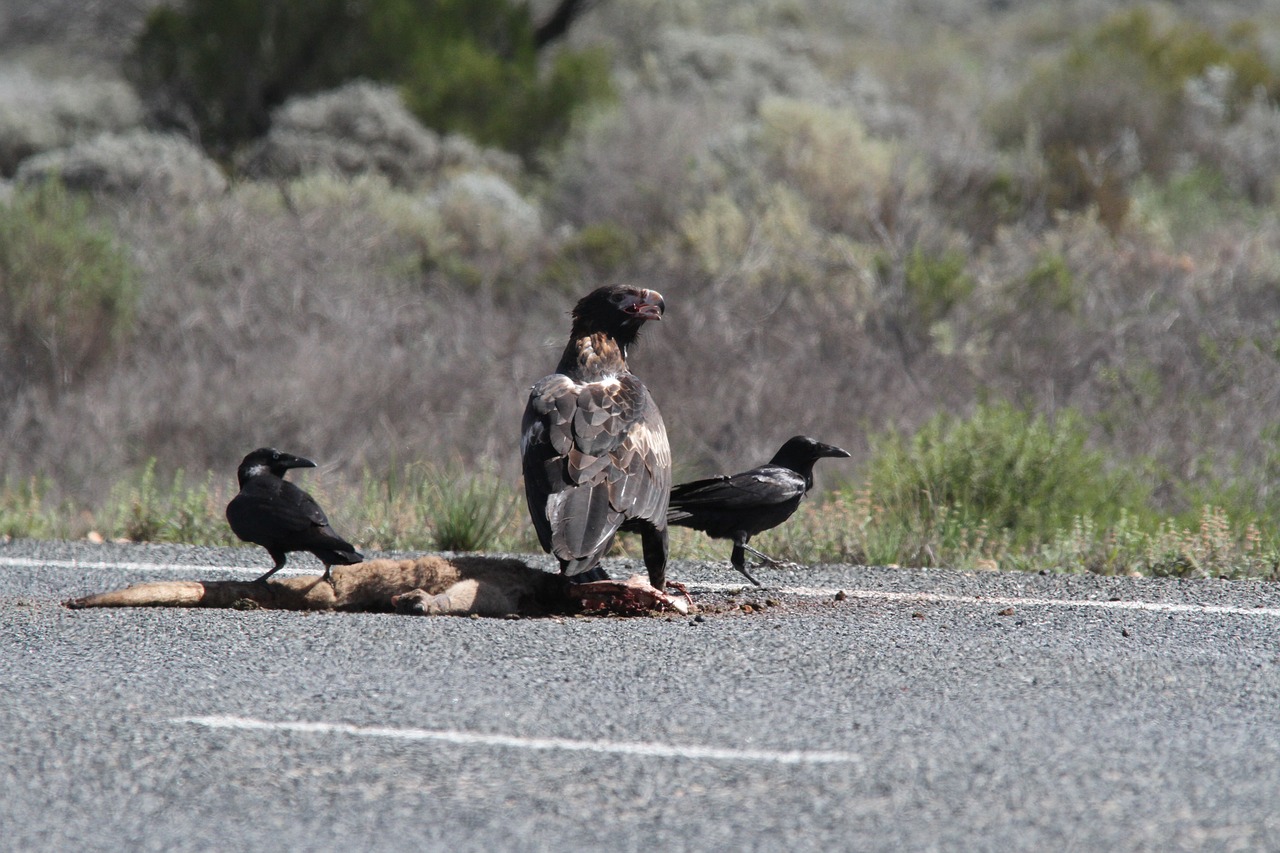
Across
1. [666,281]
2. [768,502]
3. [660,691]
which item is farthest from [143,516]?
[666,281]

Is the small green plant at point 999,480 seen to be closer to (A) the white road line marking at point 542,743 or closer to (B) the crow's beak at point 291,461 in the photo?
(B) the crow's beak at point 291,461

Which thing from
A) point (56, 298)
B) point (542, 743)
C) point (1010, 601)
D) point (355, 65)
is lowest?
point (542, 743)

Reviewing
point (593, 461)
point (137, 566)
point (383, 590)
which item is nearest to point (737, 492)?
point (593, 461)

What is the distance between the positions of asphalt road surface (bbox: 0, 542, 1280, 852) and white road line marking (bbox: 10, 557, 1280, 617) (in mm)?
64

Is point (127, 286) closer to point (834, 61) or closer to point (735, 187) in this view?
point (735, 187)

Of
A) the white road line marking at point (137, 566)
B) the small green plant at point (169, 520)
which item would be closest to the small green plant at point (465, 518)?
the white road line marking at point (137, 566)

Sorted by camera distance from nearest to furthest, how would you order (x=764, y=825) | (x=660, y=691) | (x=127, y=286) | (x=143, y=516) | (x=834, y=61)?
(x=764, y=825), (x=660, y=691), (x=143, y=516), (x=127, y=286), (x=834, y=61)

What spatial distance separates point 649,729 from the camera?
4.89m

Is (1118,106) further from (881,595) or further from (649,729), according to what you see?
(649,729)

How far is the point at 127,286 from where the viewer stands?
16406mm

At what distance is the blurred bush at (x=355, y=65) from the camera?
87.3 ft

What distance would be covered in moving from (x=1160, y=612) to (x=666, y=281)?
9977mm

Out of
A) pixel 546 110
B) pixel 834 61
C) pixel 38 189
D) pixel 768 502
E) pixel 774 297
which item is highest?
pixel 834 61

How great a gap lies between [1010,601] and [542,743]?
361cm
